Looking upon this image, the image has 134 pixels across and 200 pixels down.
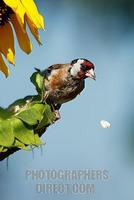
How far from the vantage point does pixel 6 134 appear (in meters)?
1.01

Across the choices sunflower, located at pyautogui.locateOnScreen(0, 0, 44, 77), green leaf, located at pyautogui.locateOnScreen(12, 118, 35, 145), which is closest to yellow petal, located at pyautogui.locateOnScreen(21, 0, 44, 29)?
sunflower, located at pyautogui.locateOnScreen(0, 0, 44, 77)

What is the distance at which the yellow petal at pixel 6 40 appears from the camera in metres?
1.30

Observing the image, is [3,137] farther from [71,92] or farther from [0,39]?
[71,92]

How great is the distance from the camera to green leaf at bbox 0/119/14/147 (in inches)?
39.5

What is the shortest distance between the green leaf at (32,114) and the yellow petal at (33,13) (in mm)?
191

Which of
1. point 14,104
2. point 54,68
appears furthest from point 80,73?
point 14,104

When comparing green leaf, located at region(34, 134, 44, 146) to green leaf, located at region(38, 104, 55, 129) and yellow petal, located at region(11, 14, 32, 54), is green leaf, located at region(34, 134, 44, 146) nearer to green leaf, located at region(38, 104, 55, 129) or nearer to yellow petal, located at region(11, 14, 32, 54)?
green leaf, located at region(38, 104, 55, 129)

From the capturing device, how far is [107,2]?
6.33ft

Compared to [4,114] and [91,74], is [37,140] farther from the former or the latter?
[91,74]

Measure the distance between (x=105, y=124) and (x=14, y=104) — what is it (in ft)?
0.64

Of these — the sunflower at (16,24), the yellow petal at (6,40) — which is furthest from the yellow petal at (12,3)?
the yellow petal at (6,40)

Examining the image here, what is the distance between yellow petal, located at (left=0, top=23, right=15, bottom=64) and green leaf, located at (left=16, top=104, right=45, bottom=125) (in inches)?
9.6

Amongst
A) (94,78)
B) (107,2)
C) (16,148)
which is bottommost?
(16,148)

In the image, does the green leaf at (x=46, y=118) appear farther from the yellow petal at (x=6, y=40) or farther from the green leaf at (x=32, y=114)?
the yellow petal at (x=6, y=40)
